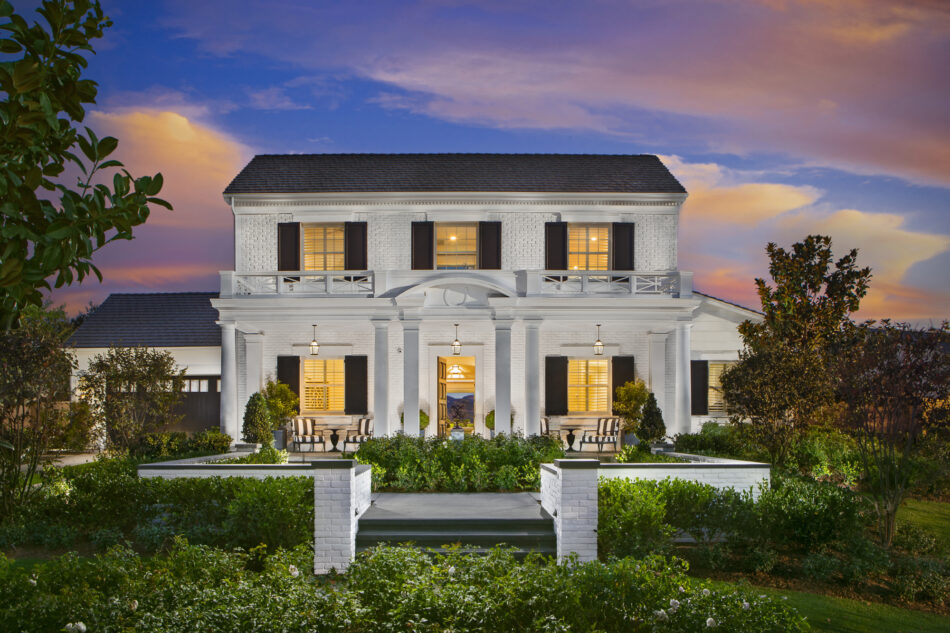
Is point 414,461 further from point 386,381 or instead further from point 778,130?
point 778,130

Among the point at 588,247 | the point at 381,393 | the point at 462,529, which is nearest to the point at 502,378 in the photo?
the point at 381,393

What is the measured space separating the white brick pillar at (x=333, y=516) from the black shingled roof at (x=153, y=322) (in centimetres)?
1467

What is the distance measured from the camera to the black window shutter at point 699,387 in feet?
68.7

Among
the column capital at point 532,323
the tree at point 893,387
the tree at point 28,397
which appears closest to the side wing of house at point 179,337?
the tree at point 28,397

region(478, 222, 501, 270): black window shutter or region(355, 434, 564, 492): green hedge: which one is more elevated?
region(478, 222, 501, 270): black window shutter

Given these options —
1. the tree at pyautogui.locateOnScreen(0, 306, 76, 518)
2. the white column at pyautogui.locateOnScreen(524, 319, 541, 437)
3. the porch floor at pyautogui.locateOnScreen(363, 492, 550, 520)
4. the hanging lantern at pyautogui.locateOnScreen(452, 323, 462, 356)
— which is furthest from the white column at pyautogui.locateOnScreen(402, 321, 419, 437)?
the tree at pyautogui.locateOnScreen(0, 306, 76, 518)

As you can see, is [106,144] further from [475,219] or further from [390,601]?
[475,219]

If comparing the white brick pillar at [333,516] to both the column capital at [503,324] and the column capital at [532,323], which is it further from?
the column capital at [532,323]

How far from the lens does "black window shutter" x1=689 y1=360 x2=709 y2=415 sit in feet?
68.7

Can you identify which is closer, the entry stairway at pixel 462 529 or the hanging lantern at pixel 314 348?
the entry stairway at pixel 462 529

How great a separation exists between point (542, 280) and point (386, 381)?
4820mm

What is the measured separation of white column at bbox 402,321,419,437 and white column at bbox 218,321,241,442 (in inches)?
183

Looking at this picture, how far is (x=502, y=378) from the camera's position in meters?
17.9

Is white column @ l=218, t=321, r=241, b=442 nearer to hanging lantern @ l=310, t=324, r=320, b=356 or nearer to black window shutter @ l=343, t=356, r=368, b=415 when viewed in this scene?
hanging lantern @ l=310, t=324, r=320, b=356
